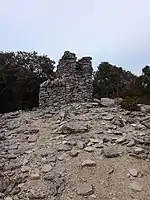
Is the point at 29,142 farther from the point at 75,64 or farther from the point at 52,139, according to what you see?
the point at 75,64

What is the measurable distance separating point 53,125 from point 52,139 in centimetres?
120

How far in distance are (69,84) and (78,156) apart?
6.52 meters

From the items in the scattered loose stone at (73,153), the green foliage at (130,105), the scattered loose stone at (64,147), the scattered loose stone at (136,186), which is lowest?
the scattered loose stone at (136,186)

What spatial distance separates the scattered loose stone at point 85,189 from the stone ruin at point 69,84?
23.6ft

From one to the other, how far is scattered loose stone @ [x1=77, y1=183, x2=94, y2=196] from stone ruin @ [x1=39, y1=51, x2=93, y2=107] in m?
7.21

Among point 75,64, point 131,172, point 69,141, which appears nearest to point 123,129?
point 69,141

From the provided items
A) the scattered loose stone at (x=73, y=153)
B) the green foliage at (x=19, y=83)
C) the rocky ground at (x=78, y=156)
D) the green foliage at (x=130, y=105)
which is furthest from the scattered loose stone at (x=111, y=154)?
the green foliage at (x=19, y=83)

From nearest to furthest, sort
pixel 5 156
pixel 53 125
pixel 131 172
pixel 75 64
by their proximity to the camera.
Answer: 1. pixel 131 172
2. pixel 5 156
3. pixel 53 125
4. pixel 75 64

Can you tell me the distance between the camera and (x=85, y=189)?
7.78 meters

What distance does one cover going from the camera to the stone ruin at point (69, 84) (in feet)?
49.6

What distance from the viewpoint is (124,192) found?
766 centimetres

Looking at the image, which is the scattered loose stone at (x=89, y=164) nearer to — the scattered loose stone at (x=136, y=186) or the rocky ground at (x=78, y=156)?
the rocky ground at (x=78, y=156)

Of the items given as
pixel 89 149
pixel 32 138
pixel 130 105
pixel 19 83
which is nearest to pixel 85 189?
pixel 89 149

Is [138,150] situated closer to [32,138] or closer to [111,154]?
[111,154]
